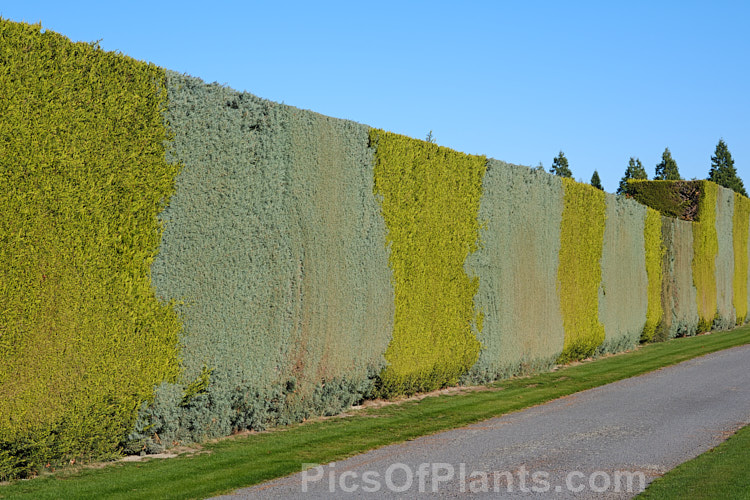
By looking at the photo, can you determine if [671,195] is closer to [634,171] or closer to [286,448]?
[286,448]

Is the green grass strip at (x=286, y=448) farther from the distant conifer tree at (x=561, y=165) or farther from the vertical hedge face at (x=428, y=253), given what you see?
the distant conifer tree at (x=561, y=165)

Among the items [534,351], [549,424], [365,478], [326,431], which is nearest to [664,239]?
[534,351]

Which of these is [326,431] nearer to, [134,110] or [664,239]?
[134,110]

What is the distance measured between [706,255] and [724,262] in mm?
2826

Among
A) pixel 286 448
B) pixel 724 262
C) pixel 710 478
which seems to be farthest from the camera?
pixel 724 262

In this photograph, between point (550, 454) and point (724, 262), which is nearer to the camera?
point (550, 454)

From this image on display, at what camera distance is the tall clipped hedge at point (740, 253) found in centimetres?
3281

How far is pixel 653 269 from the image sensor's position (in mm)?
24547

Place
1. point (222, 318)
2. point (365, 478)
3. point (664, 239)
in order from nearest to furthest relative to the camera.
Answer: point (365, 478) → point (222, 318) → point (664, 239)

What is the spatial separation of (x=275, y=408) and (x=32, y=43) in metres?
5.42

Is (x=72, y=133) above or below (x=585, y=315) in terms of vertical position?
above

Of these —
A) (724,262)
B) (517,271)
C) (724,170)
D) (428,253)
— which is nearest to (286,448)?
(428,253)

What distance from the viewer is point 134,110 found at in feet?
27.3

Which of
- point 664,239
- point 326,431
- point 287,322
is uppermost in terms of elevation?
point 664,239
